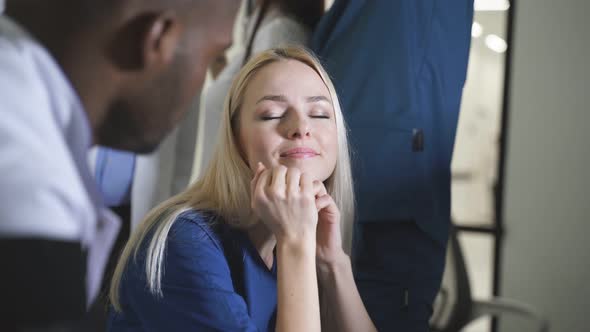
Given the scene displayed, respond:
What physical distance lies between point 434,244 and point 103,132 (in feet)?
2.19

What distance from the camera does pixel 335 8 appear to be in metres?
1.04

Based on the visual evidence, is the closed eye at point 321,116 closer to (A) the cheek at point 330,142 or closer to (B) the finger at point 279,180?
(A) the cheek at point 330,142

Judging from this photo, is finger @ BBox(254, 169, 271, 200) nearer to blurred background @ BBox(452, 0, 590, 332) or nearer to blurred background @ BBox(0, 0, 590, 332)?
blurred background @ BBox(0, 0, 590, 332)

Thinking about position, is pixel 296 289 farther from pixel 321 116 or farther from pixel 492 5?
pixel 492 5

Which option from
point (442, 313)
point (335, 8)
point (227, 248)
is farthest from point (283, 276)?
point (442, 313)

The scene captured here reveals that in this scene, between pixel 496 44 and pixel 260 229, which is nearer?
pixel 260 229

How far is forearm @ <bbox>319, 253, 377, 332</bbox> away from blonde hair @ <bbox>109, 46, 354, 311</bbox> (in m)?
0.14

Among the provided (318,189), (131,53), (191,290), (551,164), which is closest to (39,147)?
(131,53)

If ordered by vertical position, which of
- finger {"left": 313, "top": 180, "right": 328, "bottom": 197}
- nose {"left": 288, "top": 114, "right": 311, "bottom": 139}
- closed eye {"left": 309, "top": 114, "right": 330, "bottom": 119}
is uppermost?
closed eye {"left": 309, "top": 114, "right": 330, "bottom": 119}

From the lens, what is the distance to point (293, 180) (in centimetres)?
79

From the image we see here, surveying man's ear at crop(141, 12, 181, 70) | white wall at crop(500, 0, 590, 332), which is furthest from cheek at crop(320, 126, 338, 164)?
white wall at crop(500, 0, 590, 332)

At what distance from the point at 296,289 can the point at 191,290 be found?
137 mm

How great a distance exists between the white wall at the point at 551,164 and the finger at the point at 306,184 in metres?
1.31

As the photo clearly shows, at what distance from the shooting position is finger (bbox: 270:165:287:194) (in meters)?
0.78
